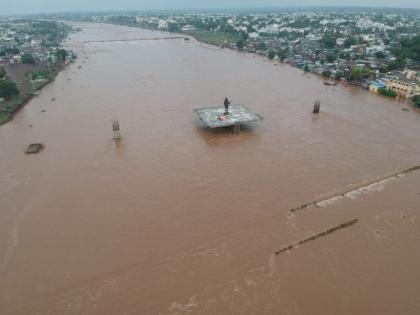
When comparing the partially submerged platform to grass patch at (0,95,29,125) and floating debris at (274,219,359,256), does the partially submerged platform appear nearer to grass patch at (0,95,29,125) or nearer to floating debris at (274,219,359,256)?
floating debris at (274,219,359,256)

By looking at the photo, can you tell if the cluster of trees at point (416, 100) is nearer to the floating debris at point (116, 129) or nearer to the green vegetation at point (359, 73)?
the green vegetation at point (359, 73)

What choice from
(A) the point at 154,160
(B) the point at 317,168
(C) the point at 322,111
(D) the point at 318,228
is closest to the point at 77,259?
(A) the point at 154,160

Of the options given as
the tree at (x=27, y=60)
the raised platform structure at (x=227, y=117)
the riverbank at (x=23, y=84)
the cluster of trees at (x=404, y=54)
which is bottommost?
the riverbank at (x=23, y=84)

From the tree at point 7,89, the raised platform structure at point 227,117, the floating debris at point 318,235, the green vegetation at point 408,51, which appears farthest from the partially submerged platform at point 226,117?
the green vegetation at point 408,51

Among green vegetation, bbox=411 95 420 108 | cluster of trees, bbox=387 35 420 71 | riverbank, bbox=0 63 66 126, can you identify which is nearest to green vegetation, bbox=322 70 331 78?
cluster of trees, bbox=387 35 420 71

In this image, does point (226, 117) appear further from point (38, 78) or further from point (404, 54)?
point (404, 54)

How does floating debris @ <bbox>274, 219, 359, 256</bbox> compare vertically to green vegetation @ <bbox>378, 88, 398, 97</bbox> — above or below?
below

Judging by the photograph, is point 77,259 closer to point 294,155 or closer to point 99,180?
point 99,180
